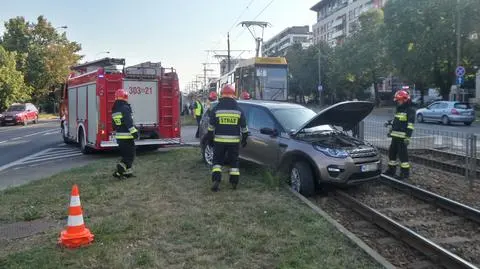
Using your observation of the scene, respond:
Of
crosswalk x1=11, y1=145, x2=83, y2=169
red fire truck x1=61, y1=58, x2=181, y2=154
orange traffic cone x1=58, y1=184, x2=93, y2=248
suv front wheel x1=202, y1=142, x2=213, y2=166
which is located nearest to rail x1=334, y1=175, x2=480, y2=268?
suv front wheel x1=202, y1=142, x2=213, y2=166

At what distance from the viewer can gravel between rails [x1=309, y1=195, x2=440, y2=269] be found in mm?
5438

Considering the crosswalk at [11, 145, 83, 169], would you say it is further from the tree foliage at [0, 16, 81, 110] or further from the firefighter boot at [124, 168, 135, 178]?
the tree foliage at [0, 16, 81, 110]

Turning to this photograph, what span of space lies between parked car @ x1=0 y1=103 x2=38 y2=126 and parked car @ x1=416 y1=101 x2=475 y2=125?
96.0 ft

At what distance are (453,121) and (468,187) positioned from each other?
20.7 metres

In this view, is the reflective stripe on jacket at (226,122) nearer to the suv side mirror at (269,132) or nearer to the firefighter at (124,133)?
the suv side mirror at (269,132)

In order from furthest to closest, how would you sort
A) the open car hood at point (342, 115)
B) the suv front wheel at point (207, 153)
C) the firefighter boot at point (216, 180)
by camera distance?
the suv front wheel at point (207, 153) → the open car hood at point (342, 115) → the firefighter boot at point (216, 180)

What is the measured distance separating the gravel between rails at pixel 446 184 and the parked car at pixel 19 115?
107 feet

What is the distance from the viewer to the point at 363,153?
8.34m

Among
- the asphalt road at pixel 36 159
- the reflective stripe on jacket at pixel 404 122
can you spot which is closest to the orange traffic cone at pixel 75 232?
the asphalt road at pixel 36 159

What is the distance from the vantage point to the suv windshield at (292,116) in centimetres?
922

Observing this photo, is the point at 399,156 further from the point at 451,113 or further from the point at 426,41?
the point at 426,41

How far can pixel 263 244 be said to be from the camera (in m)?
5.42

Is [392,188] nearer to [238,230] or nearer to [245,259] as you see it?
[238,230]

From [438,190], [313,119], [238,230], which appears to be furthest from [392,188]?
[238,230]
